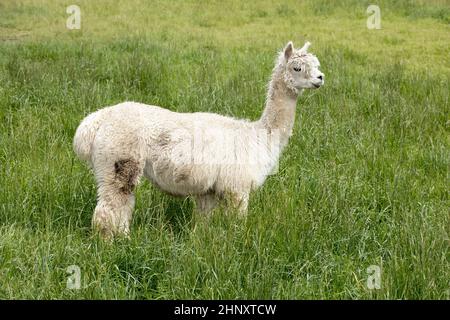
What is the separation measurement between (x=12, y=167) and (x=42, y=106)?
217 centimetres

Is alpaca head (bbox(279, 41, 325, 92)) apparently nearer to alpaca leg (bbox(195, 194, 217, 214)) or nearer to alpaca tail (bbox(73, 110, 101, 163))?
alpaca leg (bbox(195, 194, 217, 214))

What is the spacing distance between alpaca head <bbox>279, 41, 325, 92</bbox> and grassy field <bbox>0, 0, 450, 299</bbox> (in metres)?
0.82

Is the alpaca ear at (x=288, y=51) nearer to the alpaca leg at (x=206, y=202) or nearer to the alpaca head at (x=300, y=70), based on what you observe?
the alpaca head at (x=300, y=70)

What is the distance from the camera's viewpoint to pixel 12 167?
5.88m

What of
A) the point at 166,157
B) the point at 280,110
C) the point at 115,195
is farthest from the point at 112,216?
the point at 280,110

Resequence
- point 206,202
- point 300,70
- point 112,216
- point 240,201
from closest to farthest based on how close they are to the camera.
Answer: point 112,216 → point 240,201 → point 206,202 → point 300,70

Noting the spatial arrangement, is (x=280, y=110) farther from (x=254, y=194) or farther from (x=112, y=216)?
(x=112, y=216)

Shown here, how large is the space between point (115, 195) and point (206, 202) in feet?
2.55

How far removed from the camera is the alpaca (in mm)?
4789

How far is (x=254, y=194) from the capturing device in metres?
5.05

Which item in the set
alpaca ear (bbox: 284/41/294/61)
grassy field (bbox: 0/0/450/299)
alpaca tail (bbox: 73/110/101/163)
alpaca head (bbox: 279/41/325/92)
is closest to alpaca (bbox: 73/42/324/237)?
alpaca tail (bbox: 73/110/101/163)

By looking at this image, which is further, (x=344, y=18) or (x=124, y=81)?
(x=344, y=18)
